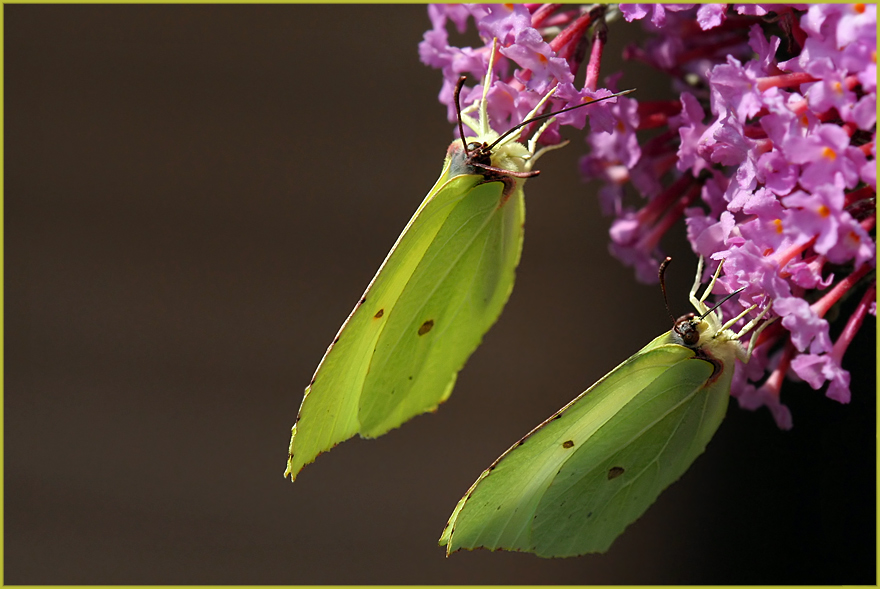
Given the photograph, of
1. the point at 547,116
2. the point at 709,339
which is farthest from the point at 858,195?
the point at 547,116

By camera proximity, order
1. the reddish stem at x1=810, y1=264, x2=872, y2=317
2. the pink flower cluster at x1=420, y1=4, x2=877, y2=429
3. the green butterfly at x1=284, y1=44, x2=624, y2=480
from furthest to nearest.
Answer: the green butterfly at x1=284, y1=44, x2=624, y2=480
the reddish stem at x1=810, y1=264, x2=872, y2=317
the pink flower cluster at x1=420, y1=4, x2=877, y2=429

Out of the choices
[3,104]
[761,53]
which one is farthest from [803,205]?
[3,104]

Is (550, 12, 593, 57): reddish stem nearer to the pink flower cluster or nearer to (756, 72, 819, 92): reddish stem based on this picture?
the pink flower cluster

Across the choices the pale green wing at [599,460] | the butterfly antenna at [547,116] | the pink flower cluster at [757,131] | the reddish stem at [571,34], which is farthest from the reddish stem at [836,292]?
the reddish stem at [571,34]

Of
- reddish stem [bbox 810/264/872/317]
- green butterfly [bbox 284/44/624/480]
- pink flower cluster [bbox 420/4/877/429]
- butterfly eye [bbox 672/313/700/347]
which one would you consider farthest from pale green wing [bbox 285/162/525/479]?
reddish stem [bbox 810/264/872/317]

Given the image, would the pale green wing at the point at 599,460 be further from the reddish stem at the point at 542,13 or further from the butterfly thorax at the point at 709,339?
the reddish stem at the point at 542,13

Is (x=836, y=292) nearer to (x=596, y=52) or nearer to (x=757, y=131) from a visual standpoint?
(x=757, y=131)

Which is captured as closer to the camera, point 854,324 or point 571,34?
point 854,324
